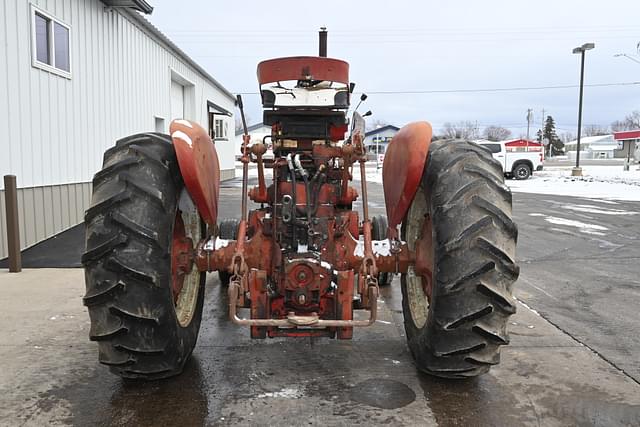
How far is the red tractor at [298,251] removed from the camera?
3084mm

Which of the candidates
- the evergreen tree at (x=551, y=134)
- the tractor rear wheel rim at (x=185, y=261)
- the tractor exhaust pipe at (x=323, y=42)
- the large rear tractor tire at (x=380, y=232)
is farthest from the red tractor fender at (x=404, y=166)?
the evergreen tree at (x=551, y=134)

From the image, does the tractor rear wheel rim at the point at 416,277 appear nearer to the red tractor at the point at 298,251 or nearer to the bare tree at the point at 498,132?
the red tractor at the point at 298,251

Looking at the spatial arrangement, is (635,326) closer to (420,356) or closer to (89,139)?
(420,356)

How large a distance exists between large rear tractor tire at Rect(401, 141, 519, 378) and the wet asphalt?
14.1 inches

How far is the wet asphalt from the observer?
3.19 meters

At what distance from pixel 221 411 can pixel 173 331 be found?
0.55 m

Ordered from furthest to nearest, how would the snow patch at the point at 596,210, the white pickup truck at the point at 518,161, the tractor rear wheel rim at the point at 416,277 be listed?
the white pickup truck at the point at 518,161 → the snow patch at the point at 596,210 → the tractor rear wheel rim at the point at 416,277

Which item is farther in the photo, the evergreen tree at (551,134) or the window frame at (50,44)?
the evergreen tree at (551,134)

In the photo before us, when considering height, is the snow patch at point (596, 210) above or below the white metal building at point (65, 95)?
below

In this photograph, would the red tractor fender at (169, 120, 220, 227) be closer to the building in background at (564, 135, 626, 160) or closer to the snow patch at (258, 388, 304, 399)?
the snow patch at (258, 388, 304, 399)

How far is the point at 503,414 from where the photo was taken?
320cm

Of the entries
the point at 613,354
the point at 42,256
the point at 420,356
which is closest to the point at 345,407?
the point at 420,356

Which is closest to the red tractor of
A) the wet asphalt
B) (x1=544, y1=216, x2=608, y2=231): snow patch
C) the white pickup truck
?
the wet asphalt

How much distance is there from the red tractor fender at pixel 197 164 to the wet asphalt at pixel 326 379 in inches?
45.0
